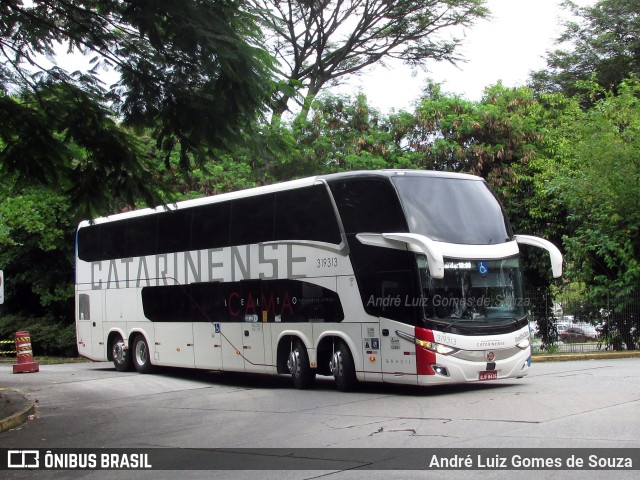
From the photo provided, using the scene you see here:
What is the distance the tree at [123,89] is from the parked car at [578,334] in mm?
17007

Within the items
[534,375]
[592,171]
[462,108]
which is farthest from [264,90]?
[462,108]

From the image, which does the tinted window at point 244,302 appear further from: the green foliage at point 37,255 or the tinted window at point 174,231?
the green foliage at point 37,255

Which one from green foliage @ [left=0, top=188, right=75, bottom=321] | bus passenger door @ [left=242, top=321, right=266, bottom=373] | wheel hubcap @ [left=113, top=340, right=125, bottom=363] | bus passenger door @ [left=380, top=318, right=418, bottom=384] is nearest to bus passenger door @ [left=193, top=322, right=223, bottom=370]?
bus passenger door @ [left=242, top=321, right=266, bottom=373]

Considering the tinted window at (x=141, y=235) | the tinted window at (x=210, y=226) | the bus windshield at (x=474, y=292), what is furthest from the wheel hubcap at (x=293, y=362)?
the tinted window at (x=141, y=235)

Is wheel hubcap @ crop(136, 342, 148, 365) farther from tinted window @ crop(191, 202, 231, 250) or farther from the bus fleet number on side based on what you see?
the bus fleet number on side

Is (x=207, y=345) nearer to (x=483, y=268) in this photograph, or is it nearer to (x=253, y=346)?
(x=253, y=346)

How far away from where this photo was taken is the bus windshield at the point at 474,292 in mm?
14672

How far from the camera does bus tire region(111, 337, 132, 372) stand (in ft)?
75.5

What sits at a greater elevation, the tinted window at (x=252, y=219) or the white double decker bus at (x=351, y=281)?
the tinted window at (x=252, y=219)

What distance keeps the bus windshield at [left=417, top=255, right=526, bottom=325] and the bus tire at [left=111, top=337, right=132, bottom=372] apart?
36.7ft

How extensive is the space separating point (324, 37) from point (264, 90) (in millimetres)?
20933

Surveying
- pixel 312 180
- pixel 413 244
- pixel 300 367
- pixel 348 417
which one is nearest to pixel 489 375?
pixel 413 244

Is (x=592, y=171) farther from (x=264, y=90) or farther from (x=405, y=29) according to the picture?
(x=264, y=90)

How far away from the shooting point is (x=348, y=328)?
15.9 m
